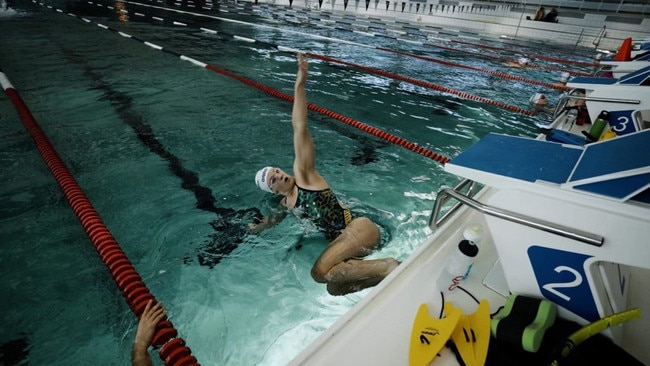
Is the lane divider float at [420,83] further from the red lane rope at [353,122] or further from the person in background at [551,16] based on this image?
the person in background at [551,16]

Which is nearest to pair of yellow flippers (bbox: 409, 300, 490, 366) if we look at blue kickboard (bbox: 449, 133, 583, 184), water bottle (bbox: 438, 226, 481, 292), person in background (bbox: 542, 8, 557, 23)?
water bottle (bbox: 438, 226, 481, 292)

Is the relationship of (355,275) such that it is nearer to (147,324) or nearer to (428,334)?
(428,334)

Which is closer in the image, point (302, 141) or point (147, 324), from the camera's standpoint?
point (147, 324)

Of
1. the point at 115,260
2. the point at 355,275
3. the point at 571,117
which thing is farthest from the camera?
the point at 571,117

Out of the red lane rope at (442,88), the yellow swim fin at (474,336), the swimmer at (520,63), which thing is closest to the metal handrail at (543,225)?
the yellow swim fin at (474,336)

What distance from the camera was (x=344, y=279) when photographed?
2.62 metres

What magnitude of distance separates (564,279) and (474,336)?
447mm

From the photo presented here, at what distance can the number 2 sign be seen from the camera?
129 centimetres

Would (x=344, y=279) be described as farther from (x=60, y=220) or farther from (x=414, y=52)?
(x=414, y=52)

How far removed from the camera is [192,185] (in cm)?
389

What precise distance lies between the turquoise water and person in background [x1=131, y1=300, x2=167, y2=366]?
0.39 metres

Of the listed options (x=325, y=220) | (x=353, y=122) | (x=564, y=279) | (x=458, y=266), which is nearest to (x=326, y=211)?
(x=325, y=220)

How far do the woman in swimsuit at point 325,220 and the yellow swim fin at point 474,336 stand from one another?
1.07m

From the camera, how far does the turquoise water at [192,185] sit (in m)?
2.30
